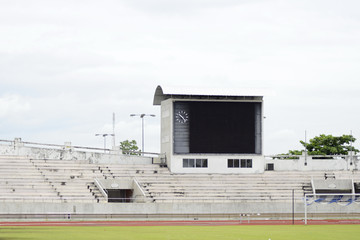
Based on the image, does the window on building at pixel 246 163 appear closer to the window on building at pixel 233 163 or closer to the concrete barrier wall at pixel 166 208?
the window on building at pixel 233 163

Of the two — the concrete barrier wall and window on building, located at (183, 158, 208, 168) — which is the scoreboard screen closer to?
window on building, located at (183, 158, 208, 168)

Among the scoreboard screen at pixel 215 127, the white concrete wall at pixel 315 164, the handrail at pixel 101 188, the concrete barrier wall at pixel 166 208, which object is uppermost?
the scoreboard screen at pixel 215 127

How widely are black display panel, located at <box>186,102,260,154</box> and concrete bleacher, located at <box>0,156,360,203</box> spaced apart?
151 inches

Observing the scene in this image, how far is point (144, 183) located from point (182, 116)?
31.1ft

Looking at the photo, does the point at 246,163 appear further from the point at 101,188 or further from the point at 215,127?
the point at 101,188

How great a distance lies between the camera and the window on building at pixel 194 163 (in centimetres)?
8988

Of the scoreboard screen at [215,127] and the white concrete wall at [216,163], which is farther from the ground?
the scoreboard screen at [215,127]

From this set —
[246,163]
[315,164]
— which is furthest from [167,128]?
[315,164]

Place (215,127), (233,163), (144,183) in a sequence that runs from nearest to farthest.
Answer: (144,183)
(215,127)
(233,163)

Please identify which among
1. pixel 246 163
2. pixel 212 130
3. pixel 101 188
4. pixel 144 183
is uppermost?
pixel 212 130

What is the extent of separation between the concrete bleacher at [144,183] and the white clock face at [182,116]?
6.67 meters

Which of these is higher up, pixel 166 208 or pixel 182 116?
pixel 182 116

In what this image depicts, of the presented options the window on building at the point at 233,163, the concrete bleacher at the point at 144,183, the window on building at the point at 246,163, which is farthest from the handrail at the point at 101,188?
the window on building at the point at 246,163

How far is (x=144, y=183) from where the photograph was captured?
8581 centimetres
